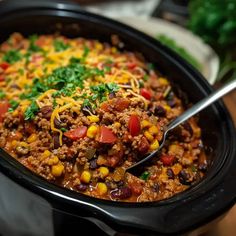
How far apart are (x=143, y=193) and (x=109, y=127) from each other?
0.27 metres

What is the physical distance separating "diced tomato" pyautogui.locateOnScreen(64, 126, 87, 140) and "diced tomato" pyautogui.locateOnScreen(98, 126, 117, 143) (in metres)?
0.06

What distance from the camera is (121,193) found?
4.60 feet

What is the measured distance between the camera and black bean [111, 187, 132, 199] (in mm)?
1399

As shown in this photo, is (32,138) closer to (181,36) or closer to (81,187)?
(81,187)

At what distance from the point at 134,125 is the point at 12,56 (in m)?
0.86

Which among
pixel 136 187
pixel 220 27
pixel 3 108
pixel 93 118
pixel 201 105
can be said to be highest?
pixel 220 27

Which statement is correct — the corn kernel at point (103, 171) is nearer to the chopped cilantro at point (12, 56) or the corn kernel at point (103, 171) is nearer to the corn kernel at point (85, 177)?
the corn kernel at point (85, 177)

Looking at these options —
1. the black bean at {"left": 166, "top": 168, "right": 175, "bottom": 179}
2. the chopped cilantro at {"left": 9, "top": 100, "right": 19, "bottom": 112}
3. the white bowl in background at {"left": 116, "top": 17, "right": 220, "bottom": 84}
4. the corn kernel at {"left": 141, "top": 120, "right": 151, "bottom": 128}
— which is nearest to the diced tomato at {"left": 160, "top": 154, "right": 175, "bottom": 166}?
the black bean at {"left": 166, "top": 168, "right": 175, "bottom": 179}

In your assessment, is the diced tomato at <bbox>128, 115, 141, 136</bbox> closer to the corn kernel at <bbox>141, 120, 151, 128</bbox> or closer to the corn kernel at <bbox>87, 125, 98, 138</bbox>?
the corn kernel at <bbox>141, 120, 151, 128</bbox>

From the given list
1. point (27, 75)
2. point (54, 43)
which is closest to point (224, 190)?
point (27, 75)

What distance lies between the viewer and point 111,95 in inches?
61.8

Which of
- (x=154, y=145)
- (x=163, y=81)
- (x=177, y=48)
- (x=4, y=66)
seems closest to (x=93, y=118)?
(x=154, y=145)

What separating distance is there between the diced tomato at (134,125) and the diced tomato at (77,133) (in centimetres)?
17

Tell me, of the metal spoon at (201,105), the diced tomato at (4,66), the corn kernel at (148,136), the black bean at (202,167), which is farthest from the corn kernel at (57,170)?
the diced tomato at (4,66)
